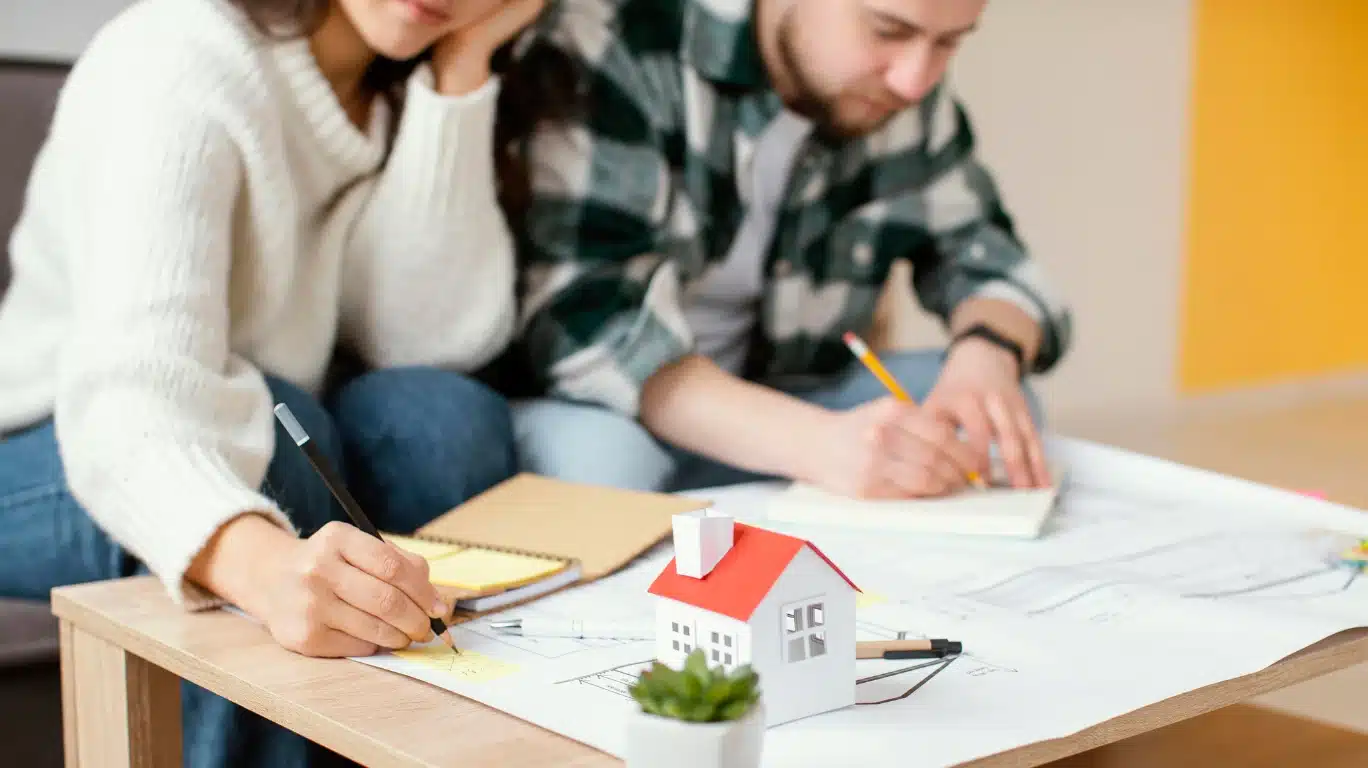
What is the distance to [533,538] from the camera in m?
0.92

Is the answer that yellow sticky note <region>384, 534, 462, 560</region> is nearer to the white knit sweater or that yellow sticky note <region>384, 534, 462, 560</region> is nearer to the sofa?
the white knit sweater

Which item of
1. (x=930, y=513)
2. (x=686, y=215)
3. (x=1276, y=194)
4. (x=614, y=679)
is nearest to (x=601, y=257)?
(x=686, y=215)

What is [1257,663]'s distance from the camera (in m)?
0.70

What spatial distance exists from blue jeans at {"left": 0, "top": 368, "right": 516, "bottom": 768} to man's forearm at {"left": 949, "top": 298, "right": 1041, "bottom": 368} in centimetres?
45

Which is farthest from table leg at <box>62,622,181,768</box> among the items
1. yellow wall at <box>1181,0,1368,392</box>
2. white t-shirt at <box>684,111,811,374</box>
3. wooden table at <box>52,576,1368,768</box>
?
yellow wall at <box>1181,0,1368,392</box>

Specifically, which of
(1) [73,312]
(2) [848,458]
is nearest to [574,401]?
(2) [848,458]

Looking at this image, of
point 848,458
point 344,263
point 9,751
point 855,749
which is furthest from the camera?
point 344,263

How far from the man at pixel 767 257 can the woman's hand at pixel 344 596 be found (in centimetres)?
41

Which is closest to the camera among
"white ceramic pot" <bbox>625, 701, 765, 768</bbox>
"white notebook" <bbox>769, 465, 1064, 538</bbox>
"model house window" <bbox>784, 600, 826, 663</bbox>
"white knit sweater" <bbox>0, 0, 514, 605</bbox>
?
"white ceramic pot" <bbox>625, 701, 765, 768</bbox>

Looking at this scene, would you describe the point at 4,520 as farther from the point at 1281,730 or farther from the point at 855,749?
the point at 1281,730

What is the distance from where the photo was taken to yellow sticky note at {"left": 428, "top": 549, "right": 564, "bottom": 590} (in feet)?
2.57

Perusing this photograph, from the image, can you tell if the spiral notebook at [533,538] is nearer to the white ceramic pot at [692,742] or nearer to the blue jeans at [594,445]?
the blue jeans at [594,445]

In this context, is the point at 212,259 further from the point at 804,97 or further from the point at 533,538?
the point at 804,97

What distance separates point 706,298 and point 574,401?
19cm
